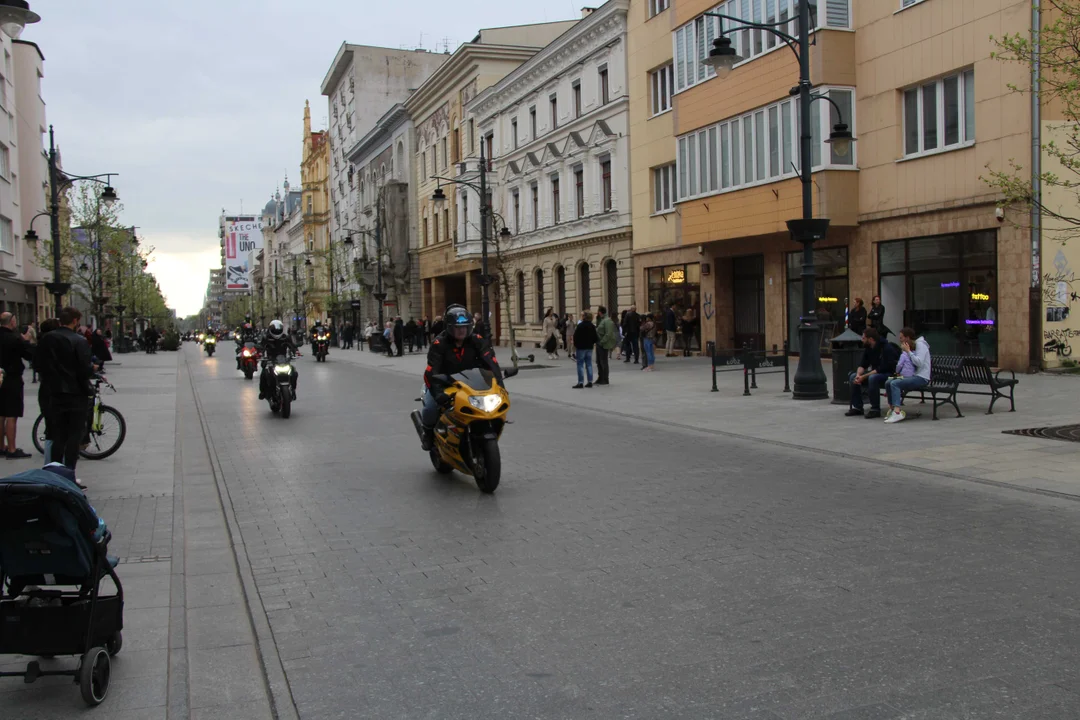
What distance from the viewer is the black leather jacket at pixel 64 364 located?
343 inches

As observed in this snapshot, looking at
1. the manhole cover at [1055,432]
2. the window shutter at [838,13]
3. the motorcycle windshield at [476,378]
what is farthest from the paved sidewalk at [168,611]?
the window shutter at [838,13]

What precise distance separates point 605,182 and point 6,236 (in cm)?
2277

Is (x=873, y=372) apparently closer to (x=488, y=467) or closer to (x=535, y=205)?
(x=488, y=467)

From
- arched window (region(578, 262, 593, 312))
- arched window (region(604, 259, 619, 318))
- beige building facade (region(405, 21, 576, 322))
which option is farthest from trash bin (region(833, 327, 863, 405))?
beige building facade (region(405, 21, 576, 322))

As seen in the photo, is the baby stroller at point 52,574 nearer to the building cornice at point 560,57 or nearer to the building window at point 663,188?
the building window at point 663,188

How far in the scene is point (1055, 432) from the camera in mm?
11383

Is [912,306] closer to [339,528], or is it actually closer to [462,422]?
[462,422]

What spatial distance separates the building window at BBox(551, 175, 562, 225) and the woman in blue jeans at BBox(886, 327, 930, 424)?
27.1 meters

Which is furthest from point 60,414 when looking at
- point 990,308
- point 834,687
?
point 990,308

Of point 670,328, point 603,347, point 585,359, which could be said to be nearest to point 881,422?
point 585,359

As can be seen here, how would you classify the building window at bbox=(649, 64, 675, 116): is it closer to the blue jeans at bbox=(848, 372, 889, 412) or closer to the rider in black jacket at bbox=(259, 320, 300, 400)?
the rider in black jacket at bbox=(259, 320, 300, 400)

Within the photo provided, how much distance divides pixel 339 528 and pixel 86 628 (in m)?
3.32

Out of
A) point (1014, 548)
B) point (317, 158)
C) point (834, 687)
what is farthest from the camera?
point (317, 158)

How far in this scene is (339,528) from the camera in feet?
24.2
